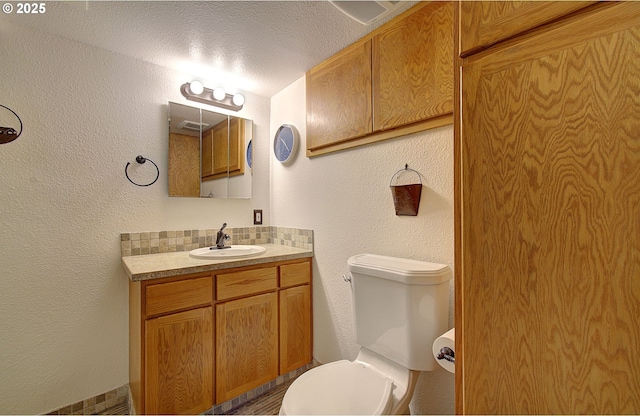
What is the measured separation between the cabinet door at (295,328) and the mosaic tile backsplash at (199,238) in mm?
349

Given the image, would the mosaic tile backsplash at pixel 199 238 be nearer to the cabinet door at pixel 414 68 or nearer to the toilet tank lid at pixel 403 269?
the toilet tank lid at pixel 403 269

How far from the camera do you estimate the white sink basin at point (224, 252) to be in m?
1.61

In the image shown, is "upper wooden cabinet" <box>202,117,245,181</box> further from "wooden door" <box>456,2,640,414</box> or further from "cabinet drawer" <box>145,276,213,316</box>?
"wooden door" <box>456,2,640,414</box>

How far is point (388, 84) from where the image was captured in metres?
1.40

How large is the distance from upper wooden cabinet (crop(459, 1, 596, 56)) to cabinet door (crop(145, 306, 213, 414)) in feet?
5.27

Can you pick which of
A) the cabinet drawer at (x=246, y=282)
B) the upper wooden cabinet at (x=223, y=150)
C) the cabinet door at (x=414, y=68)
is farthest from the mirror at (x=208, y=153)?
the cabinet door at (x=414, y=68)

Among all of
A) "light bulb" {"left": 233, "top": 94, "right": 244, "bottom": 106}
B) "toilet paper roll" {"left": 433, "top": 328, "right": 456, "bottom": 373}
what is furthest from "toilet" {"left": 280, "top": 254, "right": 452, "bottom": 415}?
"light bulb" {"left": 233, "top": 94, "right": 244, "bottom": 106}

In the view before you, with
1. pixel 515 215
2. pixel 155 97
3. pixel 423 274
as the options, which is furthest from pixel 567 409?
pixel 155 97

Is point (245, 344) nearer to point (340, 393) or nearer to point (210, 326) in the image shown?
point (210, 326)

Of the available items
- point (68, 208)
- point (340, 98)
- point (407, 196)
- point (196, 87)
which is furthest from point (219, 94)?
point (407, 196)

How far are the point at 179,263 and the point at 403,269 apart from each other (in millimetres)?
1194

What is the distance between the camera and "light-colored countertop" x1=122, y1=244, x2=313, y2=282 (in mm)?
1314

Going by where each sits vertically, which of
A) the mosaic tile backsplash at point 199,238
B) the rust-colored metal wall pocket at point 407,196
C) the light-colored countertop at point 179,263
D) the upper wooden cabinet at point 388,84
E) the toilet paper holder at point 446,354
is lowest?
the toilet paper holder at point 446,354

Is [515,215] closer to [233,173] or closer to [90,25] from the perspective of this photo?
[233,173]
